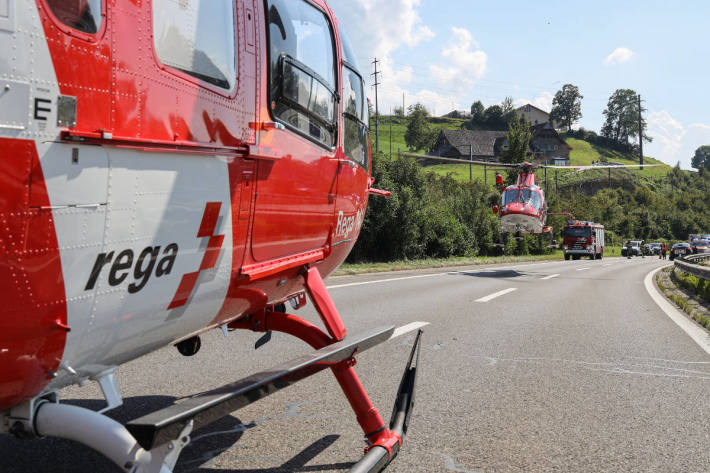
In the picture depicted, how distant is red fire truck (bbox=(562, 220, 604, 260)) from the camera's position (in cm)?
4578

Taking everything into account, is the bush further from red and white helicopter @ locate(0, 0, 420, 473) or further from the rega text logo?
the rega text logo

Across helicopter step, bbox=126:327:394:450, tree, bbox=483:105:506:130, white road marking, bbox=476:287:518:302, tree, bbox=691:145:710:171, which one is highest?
tree, bbox=483:105:506:130

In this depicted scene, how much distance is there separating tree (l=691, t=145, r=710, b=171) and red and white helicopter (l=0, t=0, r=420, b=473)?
219 m

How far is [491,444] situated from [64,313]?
2.80 metres

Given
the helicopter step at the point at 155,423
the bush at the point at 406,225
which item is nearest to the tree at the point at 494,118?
the bush at the point at 406,225

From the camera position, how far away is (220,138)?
102 inches

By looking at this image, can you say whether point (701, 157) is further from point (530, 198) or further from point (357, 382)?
point (357, 382)

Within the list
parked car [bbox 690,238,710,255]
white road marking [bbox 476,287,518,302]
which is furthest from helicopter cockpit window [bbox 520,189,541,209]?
parked car [bbox 690,238,710,255]

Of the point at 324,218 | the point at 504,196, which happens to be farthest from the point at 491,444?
the point at 504,196

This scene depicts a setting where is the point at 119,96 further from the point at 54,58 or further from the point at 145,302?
the point at 145,302

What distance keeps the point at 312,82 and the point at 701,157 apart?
224730 millimetres

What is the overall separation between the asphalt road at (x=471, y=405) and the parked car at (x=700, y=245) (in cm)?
4616

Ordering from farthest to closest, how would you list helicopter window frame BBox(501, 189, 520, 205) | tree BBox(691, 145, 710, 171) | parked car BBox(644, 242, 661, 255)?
1. tree BBox(691, 145, 710, 171)
2. parked car BBox(644, 242, 661, 255)
3. helicopter window frame BBox(501, 189, 520, 205)

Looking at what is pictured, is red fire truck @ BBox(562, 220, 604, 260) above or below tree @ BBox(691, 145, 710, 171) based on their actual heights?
below
